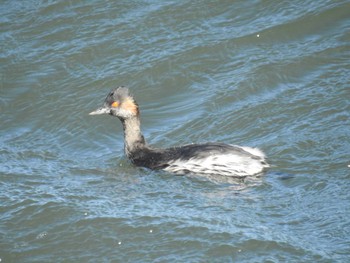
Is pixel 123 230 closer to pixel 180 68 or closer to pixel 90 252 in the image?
pixel 90 252

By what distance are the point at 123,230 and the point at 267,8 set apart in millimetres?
5355

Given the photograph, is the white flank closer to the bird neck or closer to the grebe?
the grebe

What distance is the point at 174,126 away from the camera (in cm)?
878

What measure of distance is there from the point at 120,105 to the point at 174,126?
2.61 feet

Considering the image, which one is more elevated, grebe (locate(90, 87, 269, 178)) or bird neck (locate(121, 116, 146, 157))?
bird neck (locate(121, 116, 146, 157))

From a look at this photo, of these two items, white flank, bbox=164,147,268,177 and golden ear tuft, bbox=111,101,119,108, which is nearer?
white flank, bbox=164,147,268,177

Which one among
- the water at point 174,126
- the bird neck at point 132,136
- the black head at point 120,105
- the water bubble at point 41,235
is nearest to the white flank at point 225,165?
the water at point 174,126

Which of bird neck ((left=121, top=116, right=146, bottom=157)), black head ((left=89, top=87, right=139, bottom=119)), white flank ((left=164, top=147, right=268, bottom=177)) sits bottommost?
white flank ((left=164, top=147, right=268, bottom=177))

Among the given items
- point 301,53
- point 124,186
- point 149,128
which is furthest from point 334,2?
point 124,186

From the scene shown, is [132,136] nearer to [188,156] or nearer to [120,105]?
[120,105]

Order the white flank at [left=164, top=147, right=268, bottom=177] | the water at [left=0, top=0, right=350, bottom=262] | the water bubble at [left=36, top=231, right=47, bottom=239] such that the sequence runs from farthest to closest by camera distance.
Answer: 1. the white flank at [left=164, top=147, right=268, bottom=177]
2. the water bubble at [left=36, top=231, right=47, bottom=239]
3. the water at [left=0, top=0, right=350, bottom=262]

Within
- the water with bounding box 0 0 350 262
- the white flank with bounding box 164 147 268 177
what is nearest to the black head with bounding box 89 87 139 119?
the water with bounding box 0 0 350 262

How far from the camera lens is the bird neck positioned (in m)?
8.29

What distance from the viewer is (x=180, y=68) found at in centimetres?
988
